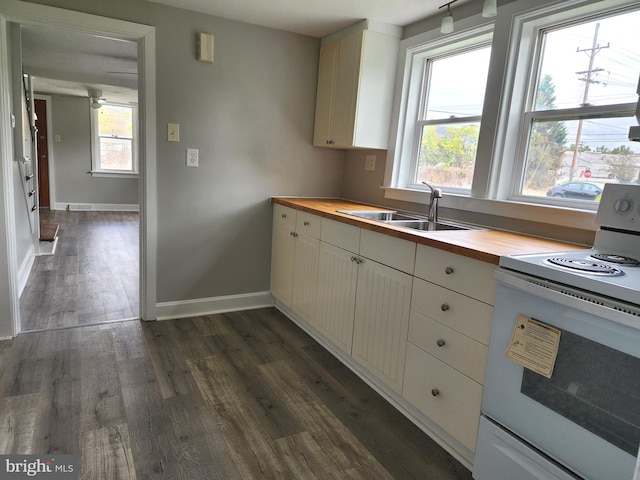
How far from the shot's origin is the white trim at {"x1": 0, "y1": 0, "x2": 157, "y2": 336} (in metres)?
2.40

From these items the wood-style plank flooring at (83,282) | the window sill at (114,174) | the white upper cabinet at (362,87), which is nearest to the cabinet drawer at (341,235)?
the white upper cabinet at (362,87)

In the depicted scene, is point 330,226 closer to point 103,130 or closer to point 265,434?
point 265,434

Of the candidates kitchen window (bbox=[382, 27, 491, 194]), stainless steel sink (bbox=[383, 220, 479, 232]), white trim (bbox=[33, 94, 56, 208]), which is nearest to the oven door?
stainless steel sink (bbox=[383, 220, 479, 232])

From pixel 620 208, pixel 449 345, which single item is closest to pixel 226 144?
pixel 449 345

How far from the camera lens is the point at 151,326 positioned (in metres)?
2.93

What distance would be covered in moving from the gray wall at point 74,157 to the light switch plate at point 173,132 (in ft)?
20.7

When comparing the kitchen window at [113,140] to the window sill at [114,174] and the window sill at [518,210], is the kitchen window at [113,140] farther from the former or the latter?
the window sill at [518,210]

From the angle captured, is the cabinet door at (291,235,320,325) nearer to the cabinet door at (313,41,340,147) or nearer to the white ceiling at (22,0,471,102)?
the cabinet door at (313,41,340,147)

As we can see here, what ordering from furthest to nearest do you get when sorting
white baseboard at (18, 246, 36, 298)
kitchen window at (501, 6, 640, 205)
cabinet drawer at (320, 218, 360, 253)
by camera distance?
white baseboard at (18, 246, 36, 298)
cabinet drawer at (320, 218, 360, 253)
kitchen window at (501, 6, 640, 205)

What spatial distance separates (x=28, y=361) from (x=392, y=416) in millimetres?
2006

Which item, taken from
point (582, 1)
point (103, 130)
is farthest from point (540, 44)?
point (103, 130)

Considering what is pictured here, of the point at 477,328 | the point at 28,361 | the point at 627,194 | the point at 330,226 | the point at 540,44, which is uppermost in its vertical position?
the point at 540,44

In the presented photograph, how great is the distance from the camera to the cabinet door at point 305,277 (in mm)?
2770

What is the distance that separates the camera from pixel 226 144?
3.08 metres
